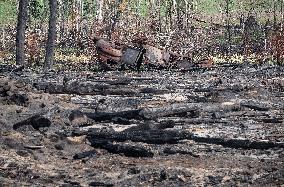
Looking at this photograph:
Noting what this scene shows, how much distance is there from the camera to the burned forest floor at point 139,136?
641 cm

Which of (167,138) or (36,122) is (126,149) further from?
(36,122)

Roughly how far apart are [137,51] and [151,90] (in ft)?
22.3

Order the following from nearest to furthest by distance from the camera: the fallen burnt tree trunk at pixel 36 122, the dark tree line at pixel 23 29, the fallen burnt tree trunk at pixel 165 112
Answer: the fallen burnt tree trunk at pixel 36 122 < the fallen burnt tree trunk at pixel 165 112 < the dark tree line at pixel 23 29

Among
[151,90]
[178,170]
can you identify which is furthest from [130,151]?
[151,90]

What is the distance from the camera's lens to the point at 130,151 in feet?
24.7

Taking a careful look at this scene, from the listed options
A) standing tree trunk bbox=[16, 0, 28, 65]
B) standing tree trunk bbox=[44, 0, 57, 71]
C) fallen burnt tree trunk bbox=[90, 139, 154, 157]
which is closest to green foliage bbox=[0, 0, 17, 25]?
standing tree trunk bbox=[16, 0, 28, 65]

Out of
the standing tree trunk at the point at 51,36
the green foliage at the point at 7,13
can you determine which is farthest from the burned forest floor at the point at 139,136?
the green foliage at the point at 7,13

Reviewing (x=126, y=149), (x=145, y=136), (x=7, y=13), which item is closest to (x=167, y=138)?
(x=145, y=136)

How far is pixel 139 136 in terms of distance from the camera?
8250mm

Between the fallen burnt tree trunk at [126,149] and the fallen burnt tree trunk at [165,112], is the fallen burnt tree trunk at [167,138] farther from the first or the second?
the fallen burnt tree trunk at [165,112]

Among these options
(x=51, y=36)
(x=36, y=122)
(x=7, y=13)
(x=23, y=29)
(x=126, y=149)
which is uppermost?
(x=7, y=13)

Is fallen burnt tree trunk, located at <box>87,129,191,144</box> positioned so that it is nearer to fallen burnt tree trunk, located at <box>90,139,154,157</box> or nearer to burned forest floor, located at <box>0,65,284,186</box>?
burned forest floor, located at <box>0,65,284,186</box>

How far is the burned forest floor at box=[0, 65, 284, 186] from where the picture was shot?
21.0 ft

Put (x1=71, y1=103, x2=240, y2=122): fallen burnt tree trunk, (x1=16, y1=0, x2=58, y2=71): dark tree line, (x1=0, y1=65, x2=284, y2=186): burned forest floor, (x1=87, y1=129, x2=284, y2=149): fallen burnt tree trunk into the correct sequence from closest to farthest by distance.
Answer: (x1=0, y1=65, x2=284, y2=186): burned forest floor → (x1=87, y1=129, x2=284, y2=149): fallen burnt tree trunk → (x1=71, y1=103, x2=240, y2=122): fallen burnt tree trunk → (x1=16, y1=0, x2=58, y2=71): dark tree line
